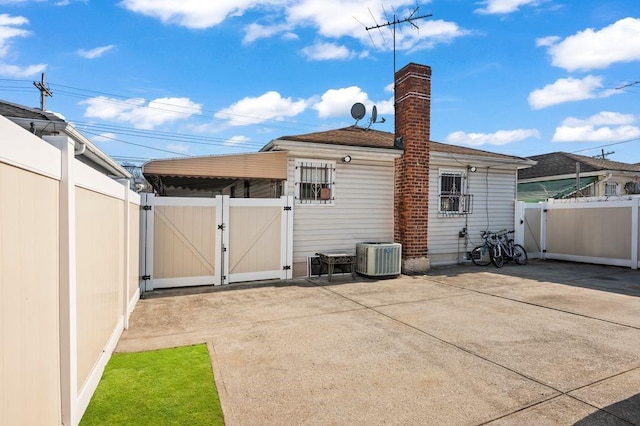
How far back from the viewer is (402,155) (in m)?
10.0

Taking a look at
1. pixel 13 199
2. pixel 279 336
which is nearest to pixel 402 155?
pixel 279 336

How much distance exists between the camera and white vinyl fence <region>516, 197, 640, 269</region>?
10.9m

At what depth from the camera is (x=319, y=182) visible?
31.2 feet

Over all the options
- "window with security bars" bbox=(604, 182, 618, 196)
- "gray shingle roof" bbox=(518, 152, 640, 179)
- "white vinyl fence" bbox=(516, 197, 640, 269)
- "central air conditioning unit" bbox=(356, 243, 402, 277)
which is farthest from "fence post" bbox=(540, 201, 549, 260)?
"window with security bars" bbox=(604, 182, 618, 196)

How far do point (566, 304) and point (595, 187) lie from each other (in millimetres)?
15143

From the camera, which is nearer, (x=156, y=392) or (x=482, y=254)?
(x=156, y=392)

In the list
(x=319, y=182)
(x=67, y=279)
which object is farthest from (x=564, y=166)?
→ (x=67, y=279)

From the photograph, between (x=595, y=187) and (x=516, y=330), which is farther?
(x=595, y=187)

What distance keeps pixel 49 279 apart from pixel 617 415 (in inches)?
167

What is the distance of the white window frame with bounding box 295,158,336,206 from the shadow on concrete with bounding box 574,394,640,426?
7.06 m

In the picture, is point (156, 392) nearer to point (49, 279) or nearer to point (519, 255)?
point (49, 279)

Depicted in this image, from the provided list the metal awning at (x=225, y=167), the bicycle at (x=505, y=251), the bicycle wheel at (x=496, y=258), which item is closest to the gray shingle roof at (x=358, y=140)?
the metal awning at (x=225, y=167)

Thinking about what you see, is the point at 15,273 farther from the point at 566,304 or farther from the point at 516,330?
the point at 566,304

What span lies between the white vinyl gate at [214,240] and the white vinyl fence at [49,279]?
4.01m
